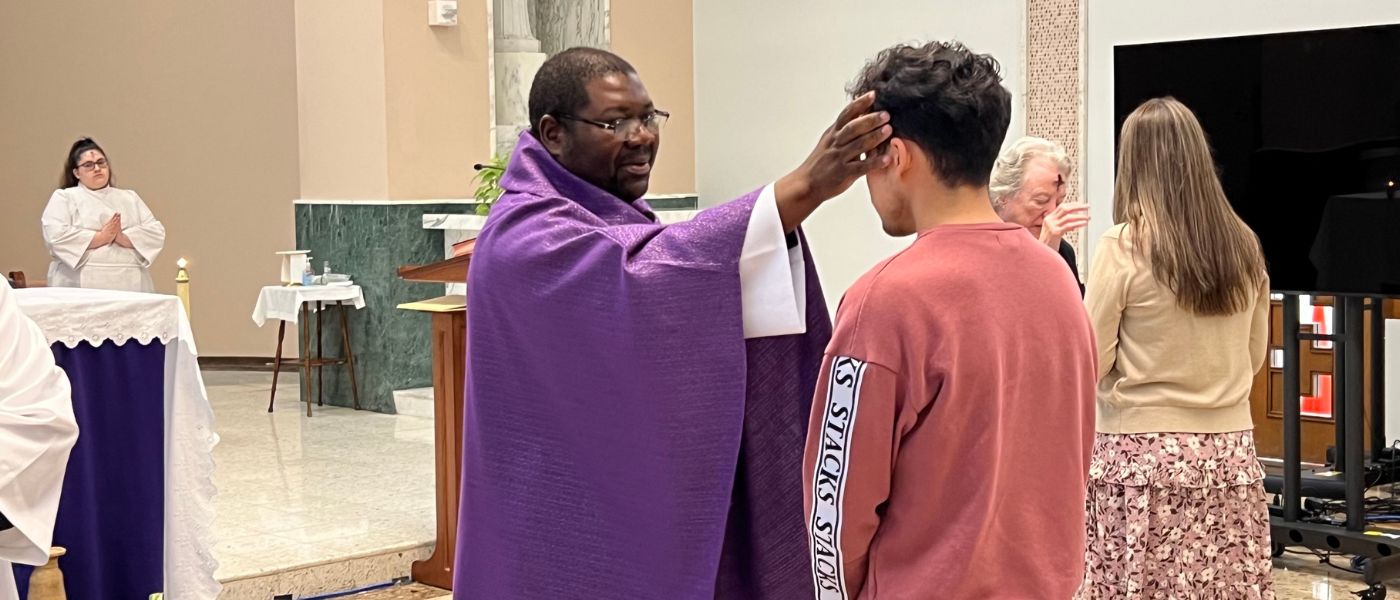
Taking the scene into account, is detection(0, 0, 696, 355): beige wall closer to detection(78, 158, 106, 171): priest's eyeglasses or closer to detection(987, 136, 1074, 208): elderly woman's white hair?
detection(78, 158, 106, 171): priest's eyeglasses

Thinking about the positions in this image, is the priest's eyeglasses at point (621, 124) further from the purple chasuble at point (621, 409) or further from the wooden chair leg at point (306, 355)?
the wooden chair leg at point (306, 355)

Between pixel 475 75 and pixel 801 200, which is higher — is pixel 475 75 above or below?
above

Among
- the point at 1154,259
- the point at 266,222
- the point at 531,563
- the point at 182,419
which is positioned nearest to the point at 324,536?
the point at 182,419

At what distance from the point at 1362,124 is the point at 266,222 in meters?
8.57

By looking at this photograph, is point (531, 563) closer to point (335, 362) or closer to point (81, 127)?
A: point (335, 362)

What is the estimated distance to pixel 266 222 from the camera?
38.5 feet

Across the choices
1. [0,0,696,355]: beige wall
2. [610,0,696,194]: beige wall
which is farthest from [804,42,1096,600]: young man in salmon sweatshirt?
[0,0,696,355]: beige wall

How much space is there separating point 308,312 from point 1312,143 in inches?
239

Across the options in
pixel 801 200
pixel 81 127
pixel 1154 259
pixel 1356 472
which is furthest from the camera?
pixel 81 127

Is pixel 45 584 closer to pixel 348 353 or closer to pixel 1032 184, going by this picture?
pixel 1032 184

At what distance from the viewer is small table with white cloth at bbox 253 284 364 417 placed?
894cm

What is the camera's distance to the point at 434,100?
30.2ft

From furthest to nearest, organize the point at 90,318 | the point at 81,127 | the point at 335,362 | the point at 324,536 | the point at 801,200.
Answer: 1. the point at 81,127
2. the point at 335,362
3. the point at 324,536
4. the point at 90,318
5. the point at 801,200

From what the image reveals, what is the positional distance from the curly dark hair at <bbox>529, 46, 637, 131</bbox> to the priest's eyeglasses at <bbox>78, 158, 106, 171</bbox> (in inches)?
310
